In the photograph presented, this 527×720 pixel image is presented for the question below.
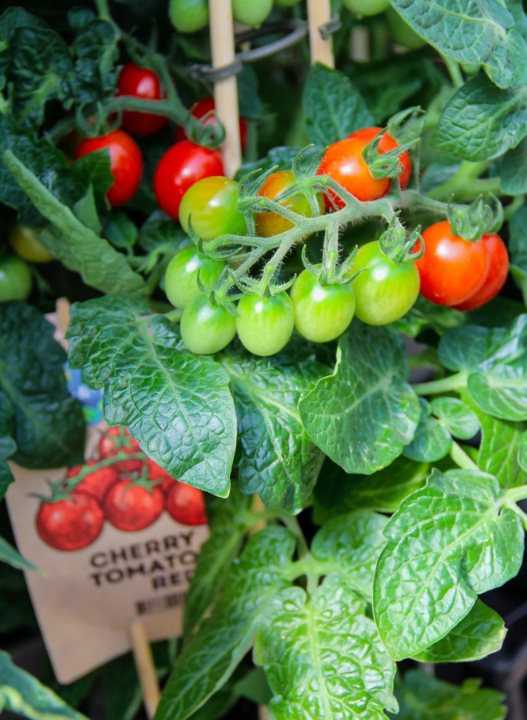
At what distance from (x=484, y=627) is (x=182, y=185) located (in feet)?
1.56

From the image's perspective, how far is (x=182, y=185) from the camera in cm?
62

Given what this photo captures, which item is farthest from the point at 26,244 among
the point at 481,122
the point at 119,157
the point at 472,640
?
the point at 472,640

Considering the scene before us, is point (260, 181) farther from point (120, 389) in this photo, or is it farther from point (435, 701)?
point (435, 701)

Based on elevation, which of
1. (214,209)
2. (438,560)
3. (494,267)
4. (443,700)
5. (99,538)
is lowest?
(443,700)

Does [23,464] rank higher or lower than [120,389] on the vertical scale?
lower

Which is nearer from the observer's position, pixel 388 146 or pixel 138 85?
pixel 388 146

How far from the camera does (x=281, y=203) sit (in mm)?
529

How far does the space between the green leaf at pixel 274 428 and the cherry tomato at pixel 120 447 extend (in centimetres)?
23

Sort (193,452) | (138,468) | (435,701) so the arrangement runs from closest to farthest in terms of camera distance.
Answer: (193,452)
(138,468)
(435,701)

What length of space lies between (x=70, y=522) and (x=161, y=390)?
29cm

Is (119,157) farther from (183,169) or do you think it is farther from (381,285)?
(381,285)

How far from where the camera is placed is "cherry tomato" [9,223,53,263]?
67 cm

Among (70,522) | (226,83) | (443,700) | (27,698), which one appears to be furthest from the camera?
(443,700)

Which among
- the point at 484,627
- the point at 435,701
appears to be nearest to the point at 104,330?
the point at 484,627
